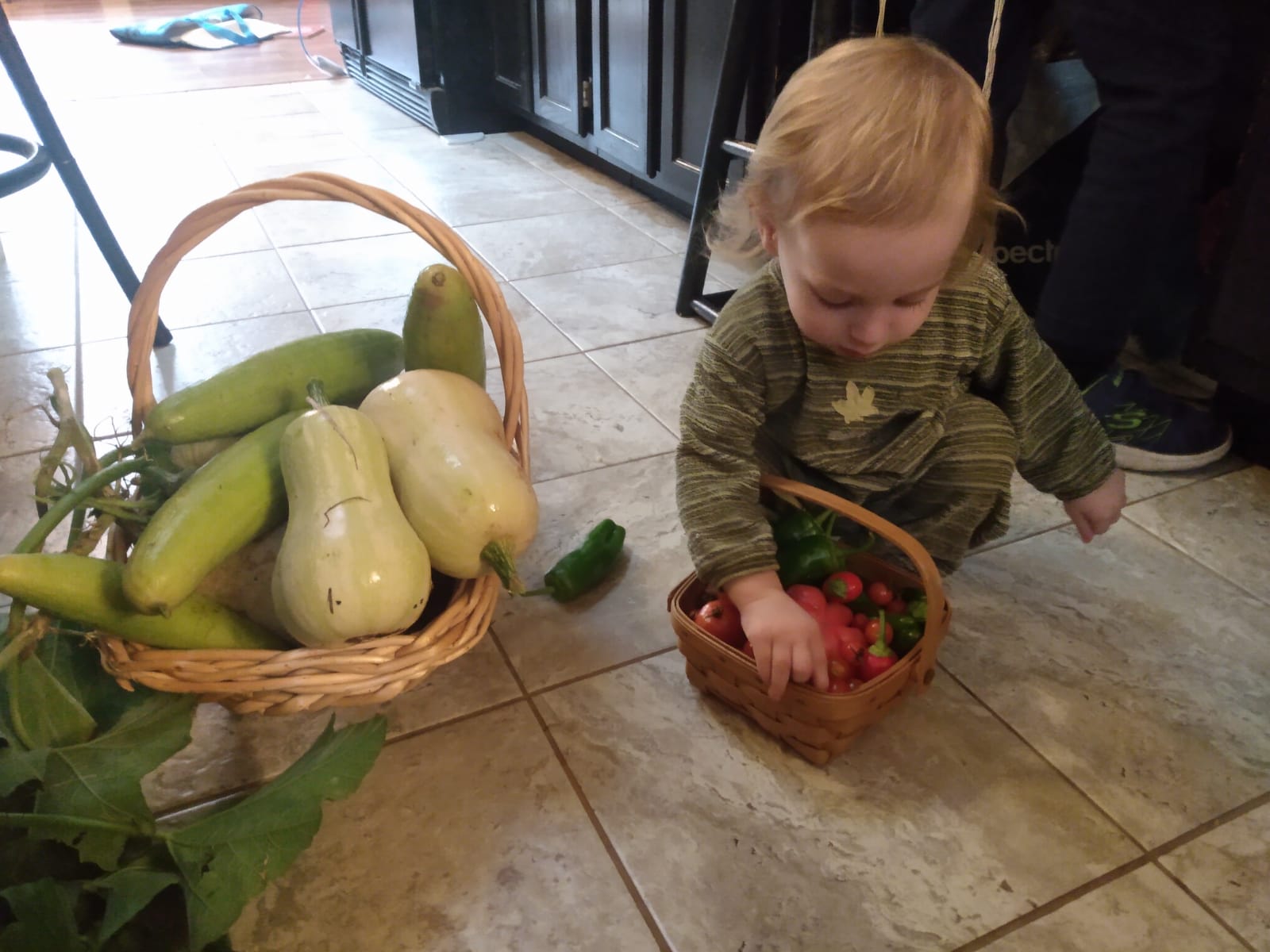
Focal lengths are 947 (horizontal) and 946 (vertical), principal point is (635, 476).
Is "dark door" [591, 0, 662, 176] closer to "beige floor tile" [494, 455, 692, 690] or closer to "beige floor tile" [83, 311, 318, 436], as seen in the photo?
"beige floor tile" [83, 311, 318, 436]

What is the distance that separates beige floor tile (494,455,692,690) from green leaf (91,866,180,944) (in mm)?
313

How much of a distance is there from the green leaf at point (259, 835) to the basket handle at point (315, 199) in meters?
0.27

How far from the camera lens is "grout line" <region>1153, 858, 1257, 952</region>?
61 cm

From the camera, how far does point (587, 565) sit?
34.8 inches

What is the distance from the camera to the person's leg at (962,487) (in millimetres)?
817

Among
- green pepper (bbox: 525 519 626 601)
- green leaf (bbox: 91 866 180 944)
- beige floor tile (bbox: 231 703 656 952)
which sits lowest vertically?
beige floor tile (bbox: 231 703 656 952)

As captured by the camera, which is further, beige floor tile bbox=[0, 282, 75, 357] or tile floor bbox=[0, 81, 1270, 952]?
beige floor tile bbox=[0, 282, 75, 357]

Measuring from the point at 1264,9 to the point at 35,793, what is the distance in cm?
130

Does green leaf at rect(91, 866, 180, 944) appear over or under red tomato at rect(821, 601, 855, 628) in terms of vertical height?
under

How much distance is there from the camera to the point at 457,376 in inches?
30.1

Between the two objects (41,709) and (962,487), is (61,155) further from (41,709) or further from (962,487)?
(962,487)

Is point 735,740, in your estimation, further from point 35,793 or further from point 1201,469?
point 1201,469

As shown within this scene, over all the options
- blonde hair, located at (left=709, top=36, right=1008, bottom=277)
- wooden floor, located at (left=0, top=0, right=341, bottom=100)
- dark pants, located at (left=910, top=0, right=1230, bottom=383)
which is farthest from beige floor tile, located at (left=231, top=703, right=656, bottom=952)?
wooden floor, located at (left=0, top=0, right=341, bottom=100)

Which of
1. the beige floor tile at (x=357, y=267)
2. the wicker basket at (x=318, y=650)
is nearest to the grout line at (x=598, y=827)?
the wicker basket at (x=318, y=650)
